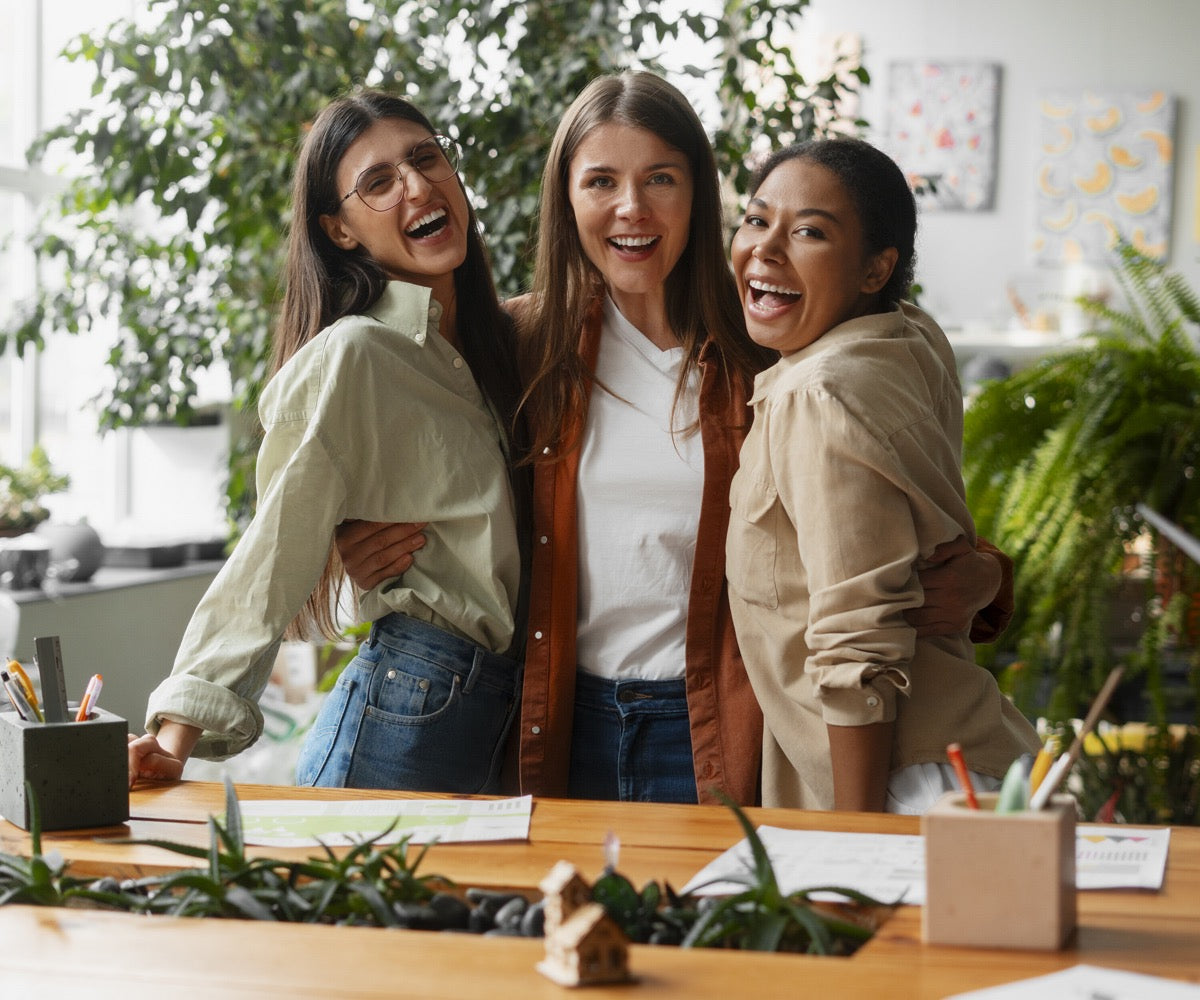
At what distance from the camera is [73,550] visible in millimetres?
3473

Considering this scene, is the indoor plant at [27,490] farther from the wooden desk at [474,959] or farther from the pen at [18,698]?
the wooden desk at [474,959]

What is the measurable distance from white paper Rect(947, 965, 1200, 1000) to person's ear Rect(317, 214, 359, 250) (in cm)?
118

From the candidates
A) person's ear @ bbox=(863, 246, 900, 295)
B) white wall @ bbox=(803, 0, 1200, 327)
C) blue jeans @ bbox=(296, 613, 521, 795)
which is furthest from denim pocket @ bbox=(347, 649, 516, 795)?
white wall @ bbox=(803, 0, 1200, 327)

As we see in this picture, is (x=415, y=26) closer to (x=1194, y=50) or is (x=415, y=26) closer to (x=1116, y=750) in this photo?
(x=1116, y=750)

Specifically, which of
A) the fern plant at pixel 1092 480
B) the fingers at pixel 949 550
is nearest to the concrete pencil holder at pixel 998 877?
the fingers at pixel 949 550

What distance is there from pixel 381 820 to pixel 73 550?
8.41 feet

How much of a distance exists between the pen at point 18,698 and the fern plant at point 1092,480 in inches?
70.9

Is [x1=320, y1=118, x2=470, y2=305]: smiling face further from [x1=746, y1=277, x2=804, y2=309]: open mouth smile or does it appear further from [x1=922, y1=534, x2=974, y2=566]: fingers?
[x1=922, y1=534, x2=974, y2=566]: fingers

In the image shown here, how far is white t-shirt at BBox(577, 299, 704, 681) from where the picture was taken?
5.21ft

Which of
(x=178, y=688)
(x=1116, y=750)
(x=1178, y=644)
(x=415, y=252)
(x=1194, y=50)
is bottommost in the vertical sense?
(x=1116, y=750)

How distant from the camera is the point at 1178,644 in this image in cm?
250

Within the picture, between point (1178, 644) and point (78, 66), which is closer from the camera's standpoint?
point (1178, 644)

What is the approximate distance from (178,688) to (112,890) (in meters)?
0.35

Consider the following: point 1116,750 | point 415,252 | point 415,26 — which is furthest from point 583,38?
point 1116,750
